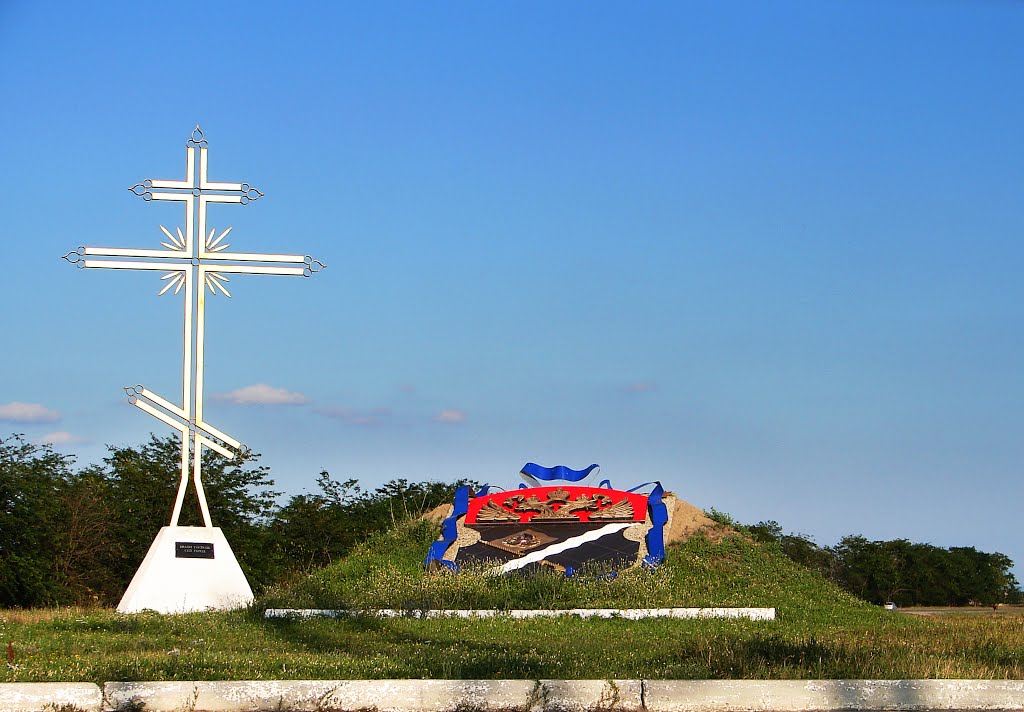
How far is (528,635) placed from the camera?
13742 millimetres

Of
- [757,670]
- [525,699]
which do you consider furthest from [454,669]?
[757,670]

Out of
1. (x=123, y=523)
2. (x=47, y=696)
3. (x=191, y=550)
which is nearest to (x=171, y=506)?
(x=123, y=523)

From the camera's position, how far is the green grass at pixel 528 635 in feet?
32.1

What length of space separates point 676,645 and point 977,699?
12.2ft

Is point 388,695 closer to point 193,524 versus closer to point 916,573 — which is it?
point 193,524

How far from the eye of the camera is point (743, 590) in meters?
19.0

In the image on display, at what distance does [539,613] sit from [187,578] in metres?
5.31

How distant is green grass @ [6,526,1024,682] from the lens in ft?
32.1

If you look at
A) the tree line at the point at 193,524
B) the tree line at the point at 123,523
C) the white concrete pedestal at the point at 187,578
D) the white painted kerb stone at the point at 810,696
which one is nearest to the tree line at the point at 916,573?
the tree line at the point at 193,524

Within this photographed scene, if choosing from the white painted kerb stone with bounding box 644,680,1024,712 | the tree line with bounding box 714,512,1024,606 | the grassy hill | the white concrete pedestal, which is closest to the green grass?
the grassy hill

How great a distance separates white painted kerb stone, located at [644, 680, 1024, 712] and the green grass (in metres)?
0.58

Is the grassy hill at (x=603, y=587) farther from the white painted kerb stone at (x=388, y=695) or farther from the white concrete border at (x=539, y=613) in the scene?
the white painted kerb stone at (x=388, y=695)

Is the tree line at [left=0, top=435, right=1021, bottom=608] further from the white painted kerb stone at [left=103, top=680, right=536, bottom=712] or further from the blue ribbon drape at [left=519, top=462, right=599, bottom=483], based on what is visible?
the white painted kerb stone at [left=103, top=680, right=536, bottom=712]

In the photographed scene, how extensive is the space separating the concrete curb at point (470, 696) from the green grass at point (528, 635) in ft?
2.03
